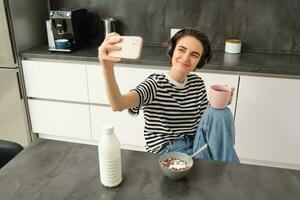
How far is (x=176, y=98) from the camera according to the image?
1371 mm

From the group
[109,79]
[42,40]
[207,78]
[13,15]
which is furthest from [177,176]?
[42,40]

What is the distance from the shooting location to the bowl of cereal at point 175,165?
3.16ft

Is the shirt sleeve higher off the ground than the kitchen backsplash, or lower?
lower

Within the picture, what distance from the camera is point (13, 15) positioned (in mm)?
2225

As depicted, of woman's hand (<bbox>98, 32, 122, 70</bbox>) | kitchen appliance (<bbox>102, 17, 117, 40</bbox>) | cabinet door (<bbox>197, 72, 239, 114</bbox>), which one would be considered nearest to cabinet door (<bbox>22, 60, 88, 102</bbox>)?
kitchen appliance (<bbox>102, 17, 117, 40</bbox>)

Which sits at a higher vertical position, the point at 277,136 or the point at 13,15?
the point at 13,15

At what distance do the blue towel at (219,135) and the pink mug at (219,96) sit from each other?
0.9 inches

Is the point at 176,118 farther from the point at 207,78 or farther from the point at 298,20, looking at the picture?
the point at 298,20

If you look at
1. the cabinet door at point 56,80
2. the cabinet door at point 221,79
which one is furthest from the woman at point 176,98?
the cabinet door at point 56,80

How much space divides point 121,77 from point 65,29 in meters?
0.58

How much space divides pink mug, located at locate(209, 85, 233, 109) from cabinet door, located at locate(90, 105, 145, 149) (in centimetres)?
110

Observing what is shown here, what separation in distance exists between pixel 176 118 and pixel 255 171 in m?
0.44

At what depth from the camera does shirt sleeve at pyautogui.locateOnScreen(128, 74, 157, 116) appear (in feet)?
4.12

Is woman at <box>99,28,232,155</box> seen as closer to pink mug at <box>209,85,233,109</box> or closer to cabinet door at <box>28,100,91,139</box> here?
pink mug at <box>209,85,233,109</box>
